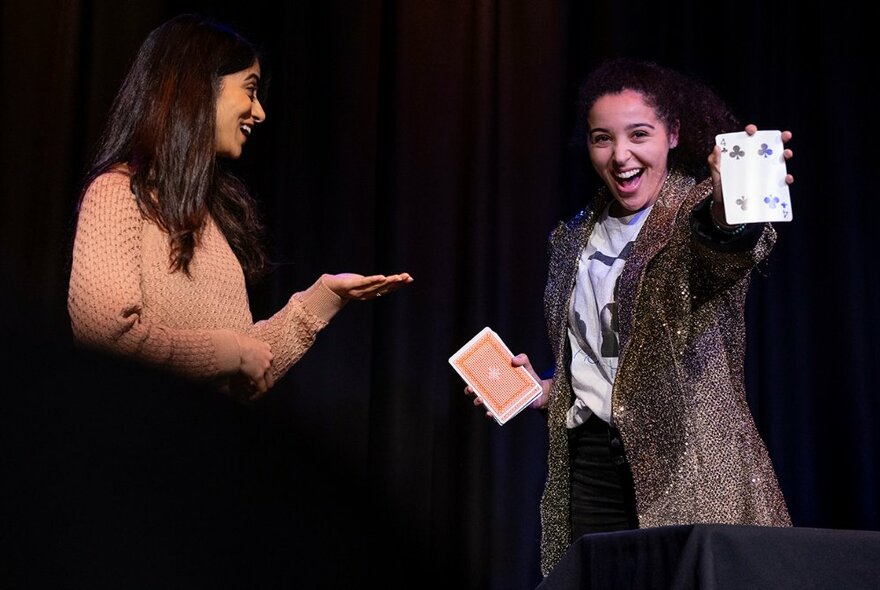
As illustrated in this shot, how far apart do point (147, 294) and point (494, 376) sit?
1.00 meters

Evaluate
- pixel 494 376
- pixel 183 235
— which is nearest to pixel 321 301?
pixel 183 235

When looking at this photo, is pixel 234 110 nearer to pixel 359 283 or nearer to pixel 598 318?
pixel 359 283

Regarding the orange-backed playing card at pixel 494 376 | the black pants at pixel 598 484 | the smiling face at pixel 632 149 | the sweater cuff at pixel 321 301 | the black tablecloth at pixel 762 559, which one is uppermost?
the smiling face at pixel 632 149

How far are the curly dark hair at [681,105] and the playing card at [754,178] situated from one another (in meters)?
0.75

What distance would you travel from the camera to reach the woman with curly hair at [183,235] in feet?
5.88

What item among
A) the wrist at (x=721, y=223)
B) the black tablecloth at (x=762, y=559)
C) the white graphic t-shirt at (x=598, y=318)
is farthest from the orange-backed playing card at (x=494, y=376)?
the black tablecloth at (x=762, y=559)

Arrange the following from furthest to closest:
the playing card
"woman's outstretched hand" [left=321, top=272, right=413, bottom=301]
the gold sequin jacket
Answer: "woman's outstretched hand" [left=321, top=272, right=413, bottom=301] → the gold sequin jacket → the playing card

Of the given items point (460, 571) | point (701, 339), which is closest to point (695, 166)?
point (701, 339)

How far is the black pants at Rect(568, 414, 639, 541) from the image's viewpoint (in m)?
2.24

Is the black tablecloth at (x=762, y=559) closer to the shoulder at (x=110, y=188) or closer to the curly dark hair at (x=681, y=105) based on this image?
the shoulder at (x=110, y=188)

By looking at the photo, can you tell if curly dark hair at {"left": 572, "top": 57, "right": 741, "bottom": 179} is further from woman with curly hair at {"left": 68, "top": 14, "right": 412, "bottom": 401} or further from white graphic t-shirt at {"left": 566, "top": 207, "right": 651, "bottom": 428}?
woman with curly hair at {"left": 68, "top": 14, "right": 412, "bottom": 401}

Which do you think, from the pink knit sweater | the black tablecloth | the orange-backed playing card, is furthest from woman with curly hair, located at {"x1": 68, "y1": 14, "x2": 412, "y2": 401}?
the black tablecloth

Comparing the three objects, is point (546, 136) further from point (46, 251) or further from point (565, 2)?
point (46, 251)

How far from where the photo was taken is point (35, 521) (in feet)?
2.00
